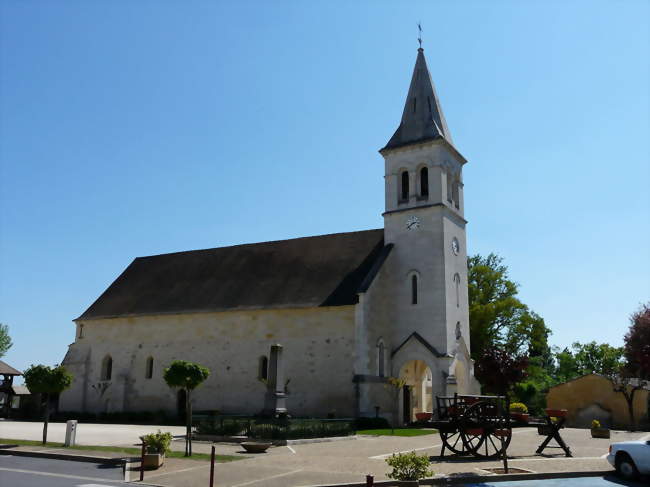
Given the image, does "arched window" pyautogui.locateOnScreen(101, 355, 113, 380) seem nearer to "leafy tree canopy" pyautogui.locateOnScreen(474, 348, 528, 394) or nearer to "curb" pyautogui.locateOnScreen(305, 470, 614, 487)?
"leafy tree canopy" pyautogui.locateOnScreen(474, 348, 528, 394)

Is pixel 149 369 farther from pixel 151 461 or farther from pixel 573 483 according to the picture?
pixel 573 483

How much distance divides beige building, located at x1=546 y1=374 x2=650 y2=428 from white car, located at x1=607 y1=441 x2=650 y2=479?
28.0m

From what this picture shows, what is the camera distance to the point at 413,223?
3553 centimetres

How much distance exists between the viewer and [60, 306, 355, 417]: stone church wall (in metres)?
32.7

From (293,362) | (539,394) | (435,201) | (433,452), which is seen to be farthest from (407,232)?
(539,394)

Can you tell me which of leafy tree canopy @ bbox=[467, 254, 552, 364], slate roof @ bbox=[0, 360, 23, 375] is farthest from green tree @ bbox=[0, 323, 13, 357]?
leafy tree canopy @ bbox=[467, 254, 552, 364]

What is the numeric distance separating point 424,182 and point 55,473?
2653 cm

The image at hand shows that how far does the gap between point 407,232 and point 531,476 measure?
2221 cm

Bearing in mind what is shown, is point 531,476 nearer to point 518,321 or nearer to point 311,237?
point 311,237

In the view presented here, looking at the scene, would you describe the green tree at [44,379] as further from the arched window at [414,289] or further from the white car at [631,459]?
the white car at [631,459]

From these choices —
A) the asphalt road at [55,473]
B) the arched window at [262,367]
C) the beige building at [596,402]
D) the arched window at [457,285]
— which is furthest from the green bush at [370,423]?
the beige building at [596,402]

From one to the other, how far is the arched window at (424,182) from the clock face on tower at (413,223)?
160 cm

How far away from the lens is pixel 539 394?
69000 mm

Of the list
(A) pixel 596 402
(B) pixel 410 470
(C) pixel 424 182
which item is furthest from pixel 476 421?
(A) pixel 596 402
